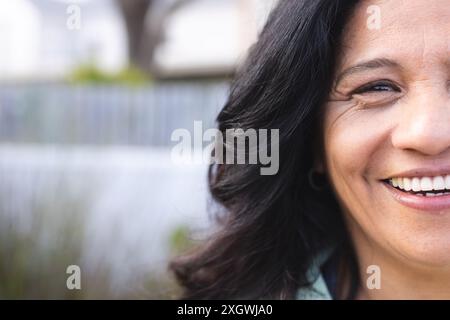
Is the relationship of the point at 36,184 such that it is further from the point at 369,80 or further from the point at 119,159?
the point at 369,80

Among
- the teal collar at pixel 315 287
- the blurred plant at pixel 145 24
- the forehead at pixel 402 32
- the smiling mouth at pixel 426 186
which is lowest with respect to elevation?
the teal collar at pixel 315 287

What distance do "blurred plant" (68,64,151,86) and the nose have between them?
6476mm

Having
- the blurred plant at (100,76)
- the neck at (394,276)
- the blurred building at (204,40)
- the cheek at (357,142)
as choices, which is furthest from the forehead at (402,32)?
the blurred building at (204,40)

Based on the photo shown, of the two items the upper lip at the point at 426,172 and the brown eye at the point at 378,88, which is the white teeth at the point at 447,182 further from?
the brown eye at the point at 378,88

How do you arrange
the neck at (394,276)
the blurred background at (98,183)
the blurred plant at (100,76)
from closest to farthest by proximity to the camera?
the neck at (394,276) → the blurred background at (98,183) → the blurred plant at (100,76)

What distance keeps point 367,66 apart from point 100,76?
693cm

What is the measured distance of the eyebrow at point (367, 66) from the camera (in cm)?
144

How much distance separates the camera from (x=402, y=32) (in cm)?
143

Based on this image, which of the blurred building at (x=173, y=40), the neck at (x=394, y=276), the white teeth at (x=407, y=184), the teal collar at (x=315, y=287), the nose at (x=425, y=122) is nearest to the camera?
the nose at (x=425, y=122)

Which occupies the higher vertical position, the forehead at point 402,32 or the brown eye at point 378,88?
the forehead at point 402,32

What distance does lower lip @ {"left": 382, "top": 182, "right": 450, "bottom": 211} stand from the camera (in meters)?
1.41

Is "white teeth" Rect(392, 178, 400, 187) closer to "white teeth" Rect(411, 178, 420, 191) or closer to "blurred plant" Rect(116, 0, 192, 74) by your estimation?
"white teeth" Rect(411, 178, 420, 191)

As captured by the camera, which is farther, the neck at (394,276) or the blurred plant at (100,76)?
the blurred plant at (100,76)

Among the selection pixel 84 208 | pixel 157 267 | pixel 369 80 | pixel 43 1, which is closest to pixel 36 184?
pixel 84 208
